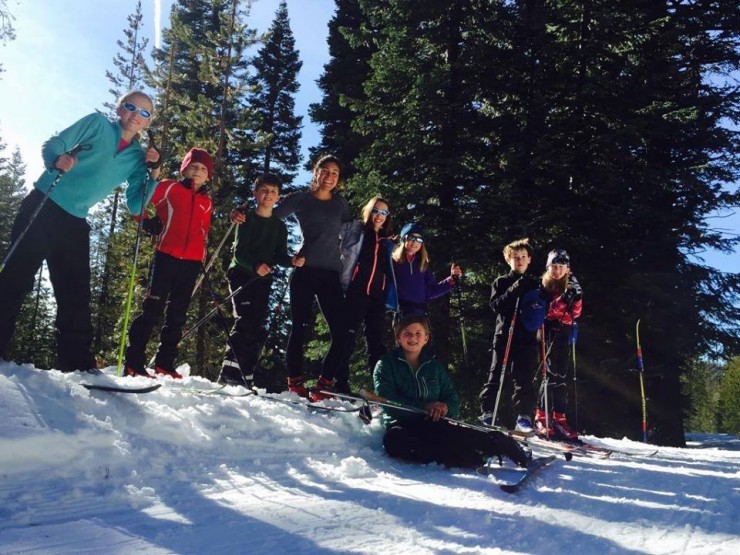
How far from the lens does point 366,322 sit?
→ 20.5 feet

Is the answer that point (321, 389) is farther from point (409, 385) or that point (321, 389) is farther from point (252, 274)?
point (252, 274)

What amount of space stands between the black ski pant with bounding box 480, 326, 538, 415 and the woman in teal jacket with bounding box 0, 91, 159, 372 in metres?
4.15

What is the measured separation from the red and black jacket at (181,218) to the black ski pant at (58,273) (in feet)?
3.77

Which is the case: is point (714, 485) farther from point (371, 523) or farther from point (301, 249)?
point (301, 249)

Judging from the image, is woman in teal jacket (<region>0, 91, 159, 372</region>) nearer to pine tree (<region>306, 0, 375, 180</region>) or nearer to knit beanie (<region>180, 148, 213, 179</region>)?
knit beanie (<region>180, 148, 213, 179</region>)

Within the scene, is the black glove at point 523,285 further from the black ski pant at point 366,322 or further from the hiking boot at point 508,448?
the hiking boot at point 508,448

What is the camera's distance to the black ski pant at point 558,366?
6258 millimetres

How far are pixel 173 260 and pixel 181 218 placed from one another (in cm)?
45

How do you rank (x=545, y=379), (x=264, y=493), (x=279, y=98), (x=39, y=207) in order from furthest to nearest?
(x=279, y=98)
(x=545, y=379)
(x=39, y=207)
(x=264, y=493)

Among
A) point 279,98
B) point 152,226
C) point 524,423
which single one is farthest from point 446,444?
point 279,98

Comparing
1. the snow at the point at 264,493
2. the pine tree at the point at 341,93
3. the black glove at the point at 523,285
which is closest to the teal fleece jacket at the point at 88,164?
the snow at the point at 264,493

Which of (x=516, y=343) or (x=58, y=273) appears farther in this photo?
(x=516, y=343)

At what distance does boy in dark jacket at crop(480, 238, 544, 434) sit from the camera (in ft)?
20.2

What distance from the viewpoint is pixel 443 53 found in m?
13.7
